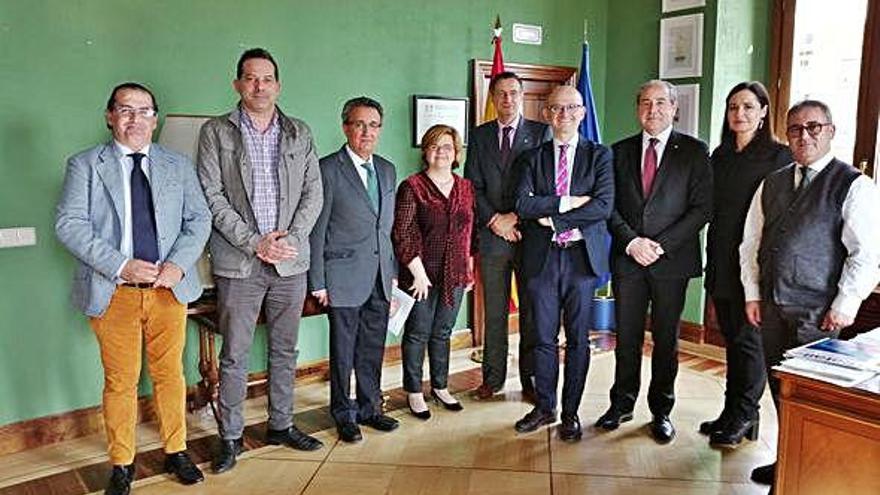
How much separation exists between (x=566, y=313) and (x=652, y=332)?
41cm

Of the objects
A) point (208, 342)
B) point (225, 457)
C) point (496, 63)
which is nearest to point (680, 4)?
point (496, 63)

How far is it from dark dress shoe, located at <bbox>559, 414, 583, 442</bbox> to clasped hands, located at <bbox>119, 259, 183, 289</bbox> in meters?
1.81

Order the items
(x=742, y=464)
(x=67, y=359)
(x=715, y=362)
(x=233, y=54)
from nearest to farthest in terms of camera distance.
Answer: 1. (x=742, y=464)
2. (x=67, y=359)
3. (x=233, y=54)
4. (x=715, y=362)

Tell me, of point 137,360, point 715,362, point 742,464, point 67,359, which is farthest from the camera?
point 715,362

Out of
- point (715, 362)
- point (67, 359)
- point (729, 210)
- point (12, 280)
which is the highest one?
point (729, 210)

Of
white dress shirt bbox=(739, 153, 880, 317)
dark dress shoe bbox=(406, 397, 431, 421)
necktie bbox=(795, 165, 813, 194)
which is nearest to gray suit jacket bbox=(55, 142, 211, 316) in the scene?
dark dress shoe bbox=(406, 397, 431, 421)

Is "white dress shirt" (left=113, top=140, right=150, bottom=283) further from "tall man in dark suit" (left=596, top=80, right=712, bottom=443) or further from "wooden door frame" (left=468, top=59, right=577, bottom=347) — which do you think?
"wooden door frame" (left=468, top=59, right=577, bottom=347)

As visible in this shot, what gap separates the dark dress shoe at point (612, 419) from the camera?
3439 millimetres

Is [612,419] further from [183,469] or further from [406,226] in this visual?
[183,469]

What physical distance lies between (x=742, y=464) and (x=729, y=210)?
1.08 metres

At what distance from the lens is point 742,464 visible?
307cm

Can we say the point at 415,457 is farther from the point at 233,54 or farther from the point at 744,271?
the point at 233,54

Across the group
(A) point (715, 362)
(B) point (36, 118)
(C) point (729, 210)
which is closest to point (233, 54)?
(B) point (36, 118)

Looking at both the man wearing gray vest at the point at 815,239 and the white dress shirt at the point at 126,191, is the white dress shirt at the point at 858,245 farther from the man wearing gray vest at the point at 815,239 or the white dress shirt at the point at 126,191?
the white dress shirt at the point at 126,191
